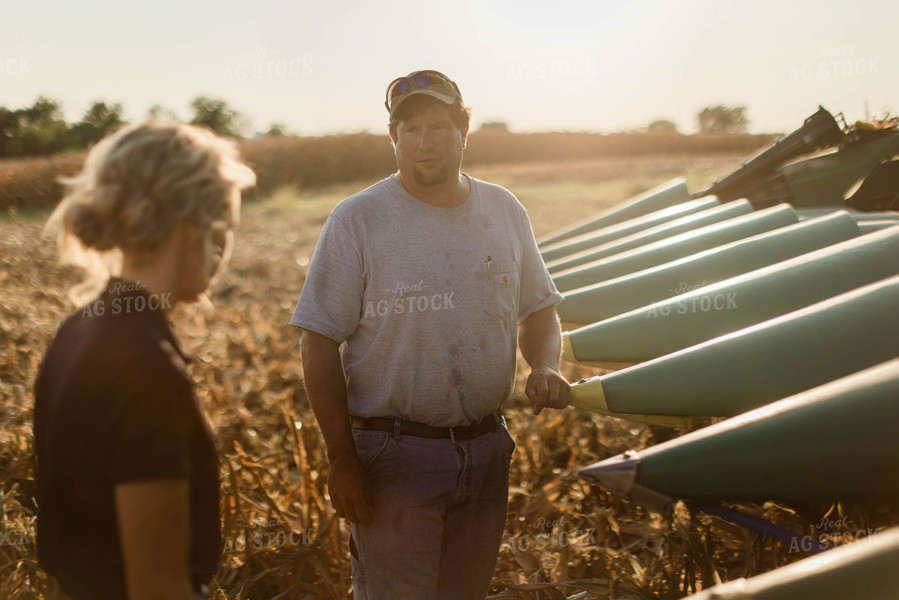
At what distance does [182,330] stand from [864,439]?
312 inches

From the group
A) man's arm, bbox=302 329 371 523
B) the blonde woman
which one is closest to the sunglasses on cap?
man's arm, bbox=302 329 371 523

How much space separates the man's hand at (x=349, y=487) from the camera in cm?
246

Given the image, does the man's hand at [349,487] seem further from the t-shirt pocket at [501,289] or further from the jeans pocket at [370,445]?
the t-shirt pocket at [501,289]

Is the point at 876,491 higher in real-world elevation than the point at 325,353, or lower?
lower

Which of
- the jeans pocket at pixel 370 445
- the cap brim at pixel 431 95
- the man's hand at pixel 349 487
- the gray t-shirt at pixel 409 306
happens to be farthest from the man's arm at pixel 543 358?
the cap brim at pixel 431 95

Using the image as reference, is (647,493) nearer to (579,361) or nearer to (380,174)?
(579,361)

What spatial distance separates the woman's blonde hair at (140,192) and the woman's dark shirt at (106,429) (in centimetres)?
12

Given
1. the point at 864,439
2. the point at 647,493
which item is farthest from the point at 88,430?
the point at 864,439

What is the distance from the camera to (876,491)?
65.8 inches

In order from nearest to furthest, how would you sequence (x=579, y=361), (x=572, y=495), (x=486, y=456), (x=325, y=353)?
1. (x=325, y=353)
2. (x=486, y=456)
3. (x=579, y=361)
4. (x=572, y=495)

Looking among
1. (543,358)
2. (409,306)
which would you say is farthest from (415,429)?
(543,358)

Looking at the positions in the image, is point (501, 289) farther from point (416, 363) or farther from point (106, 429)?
point (106, 429)

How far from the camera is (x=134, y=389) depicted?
4.66 feet

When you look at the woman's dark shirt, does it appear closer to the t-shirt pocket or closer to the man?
the man
